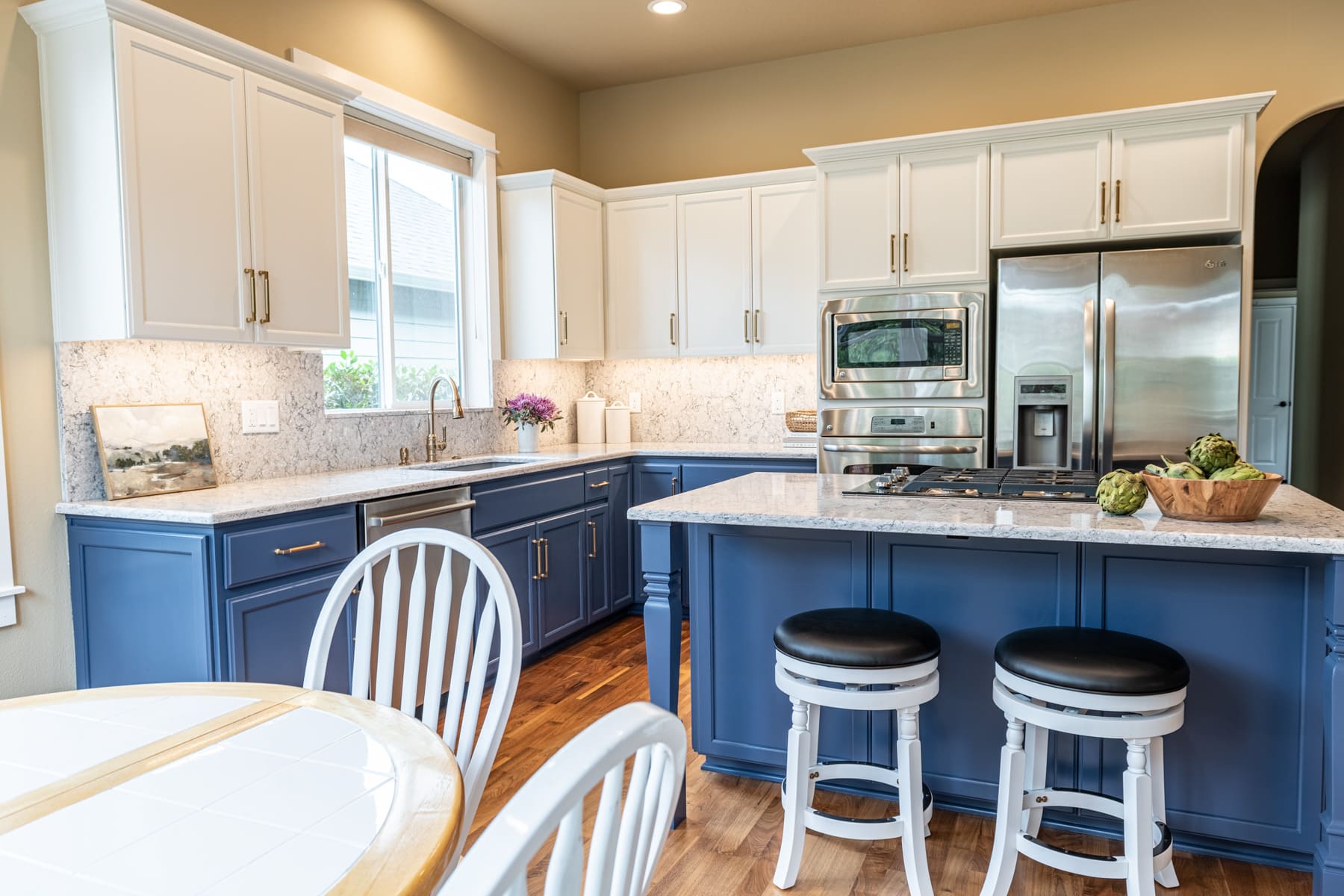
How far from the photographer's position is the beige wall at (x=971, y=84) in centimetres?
388

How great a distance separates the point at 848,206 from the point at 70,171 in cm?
302

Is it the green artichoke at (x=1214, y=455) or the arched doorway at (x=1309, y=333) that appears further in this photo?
the arched doorway at (x=1309, y=333)

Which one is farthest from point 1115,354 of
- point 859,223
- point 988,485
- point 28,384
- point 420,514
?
point 28,384

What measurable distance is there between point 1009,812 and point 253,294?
2553mm

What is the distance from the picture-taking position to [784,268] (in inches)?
177

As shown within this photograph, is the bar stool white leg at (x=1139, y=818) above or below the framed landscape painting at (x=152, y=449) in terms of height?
below

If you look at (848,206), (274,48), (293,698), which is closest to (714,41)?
(848,206)

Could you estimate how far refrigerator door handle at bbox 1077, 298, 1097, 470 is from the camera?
11.9ft

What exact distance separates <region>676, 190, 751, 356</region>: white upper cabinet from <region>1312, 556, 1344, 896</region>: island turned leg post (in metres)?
3.08

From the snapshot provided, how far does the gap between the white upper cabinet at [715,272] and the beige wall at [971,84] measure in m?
0.46

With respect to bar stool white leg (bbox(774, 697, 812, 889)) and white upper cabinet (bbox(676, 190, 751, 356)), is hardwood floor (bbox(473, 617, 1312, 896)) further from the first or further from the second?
white upper cabinet (bbox(676, 190, 751, 356))

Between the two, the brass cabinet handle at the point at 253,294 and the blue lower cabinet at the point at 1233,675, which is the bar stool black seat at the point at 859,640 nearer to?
the blue lower cabinet at the point at 1233,675

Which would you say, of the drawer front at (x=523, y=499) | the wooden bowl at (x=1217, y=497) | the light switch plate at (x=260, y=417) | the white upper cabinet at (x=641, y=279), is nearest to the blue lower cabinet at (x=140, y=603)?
the light switch plate at (x=260, y=417)

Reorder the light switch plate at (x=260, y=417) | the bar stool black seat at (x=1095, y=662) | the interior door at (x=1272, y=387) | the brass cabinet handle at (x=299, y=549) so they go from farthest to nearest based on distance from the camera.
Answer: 1. the interior door at (x=1272, y=387)
2. the light switch plate at (x=260, y=417)
3. the brass cabinet handle at (x=299, y=549)
4. the bar stool black seat at (x=1095, y=662)
